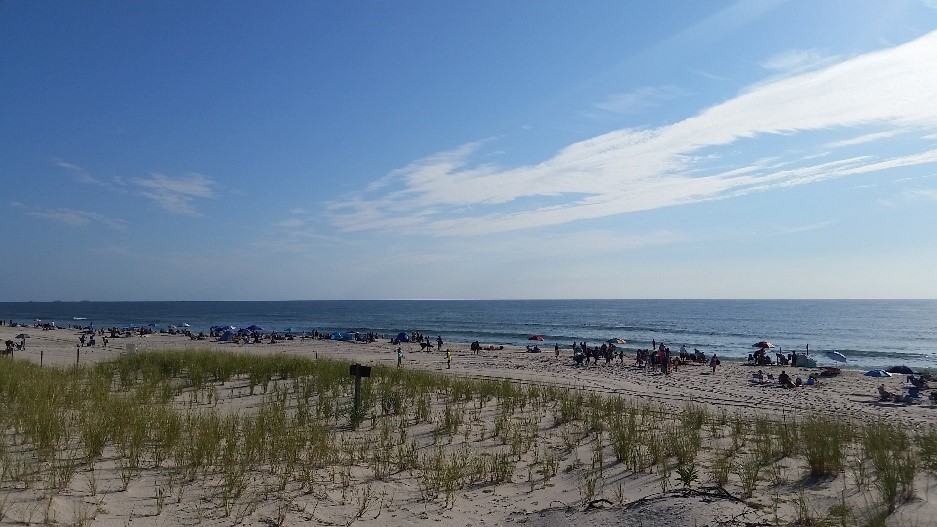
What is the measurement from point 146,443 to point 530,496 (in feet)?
15.7

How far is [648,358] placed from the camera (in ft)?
105

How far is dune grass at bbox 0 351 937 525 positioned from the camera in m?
5.36

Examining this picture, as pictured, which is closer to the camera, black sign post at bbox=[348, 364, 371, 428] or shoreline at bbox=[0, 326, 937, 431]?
black sign post at bbox=[348, 364, 371, 428]

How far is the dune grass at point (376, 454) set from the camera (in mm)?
5363

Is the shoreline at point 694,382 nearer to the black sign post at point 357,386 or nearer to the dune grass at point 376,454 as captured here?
the dune grass at point 376,454

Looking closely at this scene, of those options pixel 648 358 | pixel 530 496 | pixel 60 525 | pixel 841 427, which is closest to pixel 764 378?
pixel 648 358

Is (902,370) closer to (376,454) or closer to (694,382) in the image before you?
(694,382)

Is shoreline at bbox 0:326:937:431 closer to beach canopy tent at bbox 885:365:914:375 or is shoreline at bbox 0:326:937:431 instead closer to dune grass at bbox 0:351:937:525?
beach canopy tent at bbox 885:365:914:375

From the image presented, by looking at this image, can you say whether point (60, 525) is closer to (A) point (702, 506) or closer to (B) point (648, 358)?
(A) point (702, 506)

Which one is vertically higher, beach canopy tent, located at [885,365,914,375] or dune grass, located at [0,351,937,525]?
dune grass, located at [0,351,937,525]

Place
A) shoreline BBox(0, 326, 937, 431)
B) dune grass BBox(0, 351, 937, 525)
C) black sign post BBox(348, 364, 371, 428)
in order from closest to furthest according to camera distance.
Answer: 1. dune grass BBox(0, 351, 937, 525)
2. black sign post BBox(348, 364, 371, 428)
3. shoreline BBox(0, 326, 937, 431)

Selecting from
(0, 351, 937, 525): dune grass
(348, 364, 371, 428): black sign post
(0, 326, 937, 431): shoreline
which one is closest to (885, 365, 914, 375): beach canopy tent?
(0, 326, 937, 431): shoreline

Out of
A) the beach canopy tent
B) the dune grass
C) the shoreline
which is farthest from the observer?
the beach canopy tent

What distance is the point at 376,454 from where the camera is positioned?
691 centimetres
